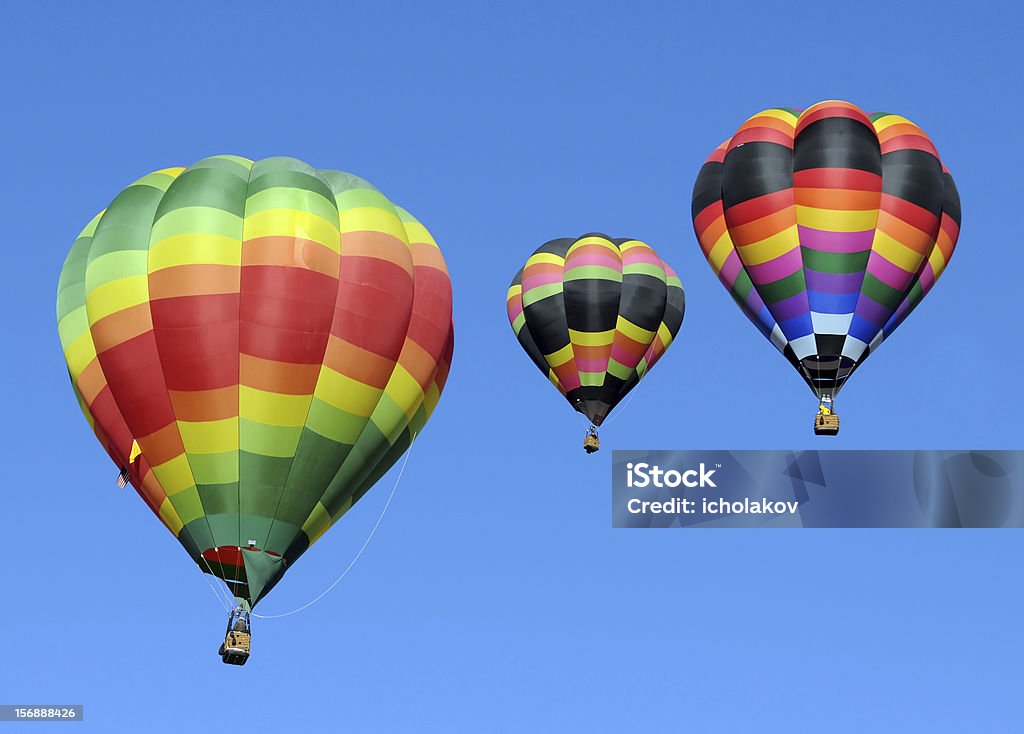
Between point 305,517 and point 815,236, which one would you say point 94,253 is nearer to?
point 305,517

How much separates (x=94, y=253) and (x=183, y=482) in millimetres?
3119

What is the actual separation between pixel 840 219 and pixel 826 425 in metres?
3.00

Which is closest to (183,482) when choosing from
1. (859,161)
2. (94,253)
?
(94,253)

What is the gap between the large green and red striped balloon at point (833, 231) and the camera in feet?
99.0

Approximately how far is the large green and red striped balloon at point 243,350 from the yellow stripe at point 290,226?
0.7 inches

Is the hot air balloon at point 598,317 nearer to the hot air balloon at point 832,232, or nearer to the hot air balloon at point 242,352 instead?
the hot air balloon at point 832,232

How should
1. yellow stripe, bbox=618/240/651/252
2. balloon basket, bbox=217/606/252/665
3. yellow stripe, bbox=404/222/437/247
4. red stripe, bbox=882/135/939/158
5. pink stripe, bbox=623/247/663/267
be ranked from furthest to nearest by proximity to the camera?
yellow stripe, bbox=618/240/651/252 < pink stripe, bbox=623/247/663/267 < red stripe, bbox=882/135/939/158 < yellow stripe, bbox=404/222/437/247 < balloon basket, bbox=217/606/252/665

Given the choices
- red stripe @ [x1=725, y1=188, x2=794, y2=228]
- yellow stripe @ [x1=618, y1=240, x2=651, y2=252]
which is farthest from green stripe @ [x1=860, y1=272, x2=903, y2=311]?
yellow stripe @ [x1=618, y1=240, x2=651, y2=252]

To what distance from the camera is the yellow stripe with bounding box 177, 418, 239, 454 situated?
82.3 feet

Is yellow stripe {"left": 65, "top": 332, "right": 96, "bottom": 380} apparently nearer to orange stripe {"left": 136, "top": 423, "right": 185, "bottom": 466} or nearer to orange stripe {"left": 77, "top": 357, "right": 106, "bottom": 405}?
orange stripe {"left": 77, "top": 357, "right": 106, "bottom": 405}

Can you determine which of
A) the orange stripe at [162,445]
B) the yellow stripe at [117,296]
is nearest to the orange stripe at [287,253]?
the yellow stripe at [117,296]

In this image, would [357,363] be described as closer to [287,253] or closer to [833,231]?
[287,253]

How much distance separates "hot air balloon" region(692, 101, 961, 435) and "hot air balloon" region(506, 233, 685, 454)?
15.5 ft

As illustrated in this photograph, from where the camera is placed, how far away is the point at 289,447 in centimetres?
2530
